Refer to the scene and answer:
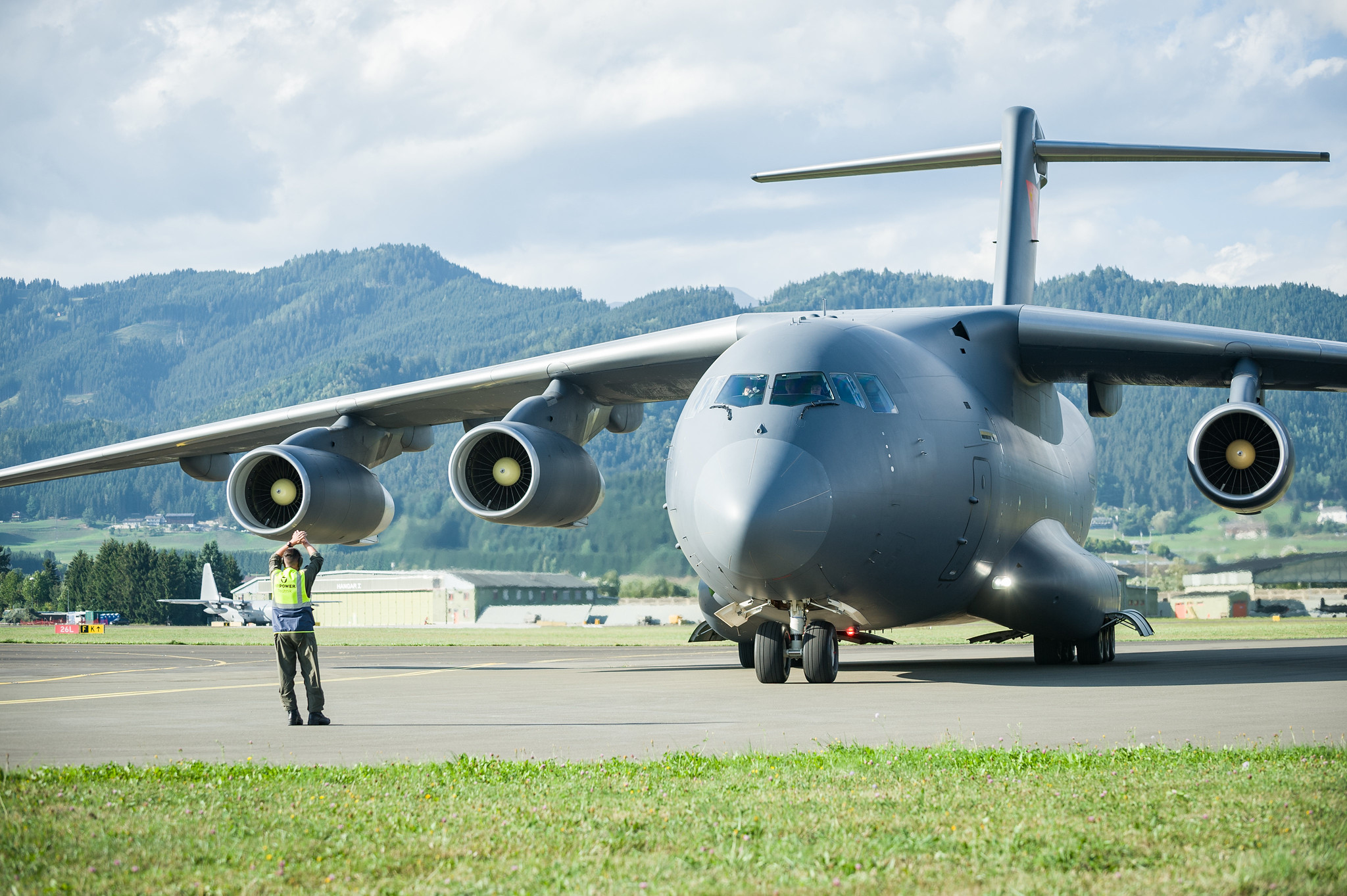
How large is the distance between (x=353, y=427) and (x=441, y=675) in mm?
4268

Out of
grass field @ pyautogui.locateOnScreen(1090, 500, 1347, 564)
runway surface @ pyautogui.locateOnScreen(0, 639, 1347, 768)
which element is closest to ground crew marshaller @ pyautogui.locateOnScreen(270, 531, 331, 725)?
runway surface @ pyautogui.locateOnScreen(0, 639, 1347, 768)

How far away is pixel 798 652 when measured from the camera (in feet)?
42.6

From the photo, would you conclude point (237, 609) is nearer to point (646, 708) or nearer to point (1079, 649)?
point (1079, 649)

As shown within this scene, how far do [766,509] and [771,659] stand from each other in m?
2.33

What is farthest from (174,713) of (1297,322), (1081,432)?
(1297,322)

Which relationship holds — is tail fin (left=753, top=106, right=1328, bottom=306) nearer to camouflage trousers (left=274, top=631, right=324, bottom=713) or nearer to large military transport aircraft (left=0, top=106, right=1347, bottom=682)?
large military transport aircraft (left=0, top=106, right=1347, bottom=682)

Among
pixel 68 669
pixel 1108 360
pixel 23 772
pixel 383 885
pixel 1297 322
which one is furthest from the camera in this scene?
pixel 1297 322

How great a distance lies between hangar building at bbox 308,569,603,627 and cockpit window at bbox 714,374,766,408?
61338 millimetres

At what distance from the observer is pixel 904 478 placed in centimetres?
1240

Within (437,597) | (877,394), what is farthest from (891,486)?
(437,597)

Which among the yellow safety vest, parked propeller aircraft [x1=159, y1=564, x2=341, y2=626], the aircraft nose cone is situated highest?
the aircraft nose cone

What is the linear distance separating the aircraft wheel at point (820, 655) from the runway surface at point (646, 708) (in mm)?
216

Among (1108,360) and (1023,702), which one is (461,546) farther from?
(1023,702)

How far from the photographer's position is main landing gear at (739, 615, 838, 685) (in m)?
12.8
